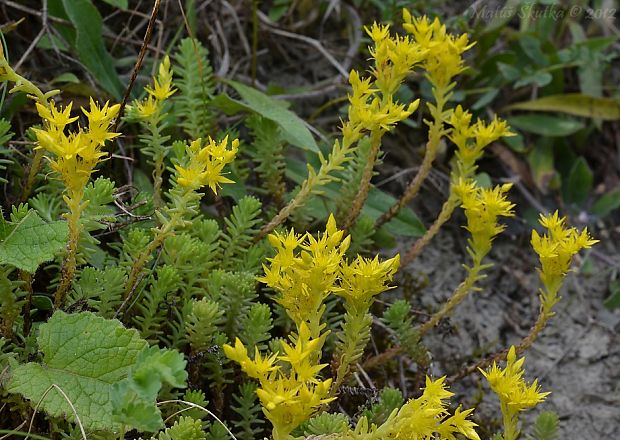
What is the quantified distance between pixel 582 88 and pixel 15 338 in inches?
98.9

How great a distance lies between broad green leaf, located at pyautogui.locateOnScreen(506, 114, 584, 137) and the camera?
311 centimetres

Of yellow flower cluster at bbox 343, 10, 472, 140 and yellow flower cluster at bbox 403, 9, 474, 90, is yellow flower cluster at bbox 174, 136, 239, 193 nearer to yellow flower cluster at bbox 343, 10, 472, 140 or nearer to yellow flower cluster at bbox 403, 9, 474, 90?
yellow flower cluster at bbox 343, 10, 472, 140

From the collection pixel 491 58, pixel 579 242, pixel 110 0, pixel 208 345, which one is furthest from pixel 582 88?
pixel 208 345

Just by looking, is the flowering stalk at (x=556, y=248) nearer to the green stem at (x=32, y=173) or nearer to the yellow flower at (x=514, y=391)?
the yellow flower at (x=514, y=391)

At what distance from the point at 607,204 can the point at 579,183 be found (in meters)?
0.14

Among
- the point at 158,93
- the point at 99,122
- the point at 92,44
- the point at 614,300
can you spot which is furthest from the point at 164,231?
the point at 614,300

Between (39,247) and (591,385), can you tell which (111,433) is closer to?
(39,247)

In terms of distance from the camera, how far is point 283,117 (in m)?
2.36

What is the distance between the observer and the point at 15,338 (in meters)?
1.75

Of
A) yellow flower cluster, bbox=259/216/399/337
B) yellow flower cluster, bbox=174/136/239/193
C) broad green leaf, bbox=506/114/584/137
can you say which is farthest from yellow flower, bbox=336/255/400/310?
broad green leaf, bbox=506/114/584/137

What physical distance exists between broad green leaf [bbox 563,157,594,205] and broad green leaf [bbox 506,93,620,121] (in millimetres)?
202

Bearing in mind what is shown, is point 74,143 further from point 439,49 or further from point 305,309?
point 439,49

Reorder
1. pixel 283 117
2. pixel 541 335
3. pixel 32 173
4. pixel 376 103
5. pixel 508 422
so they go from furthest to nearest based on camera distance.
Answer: pixel 541 335 < pixel 283 117 < pixel 32 173 < pixel 376 103 < pixel 508 422

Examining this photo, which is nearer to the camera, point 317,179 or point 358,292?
point 358,292
